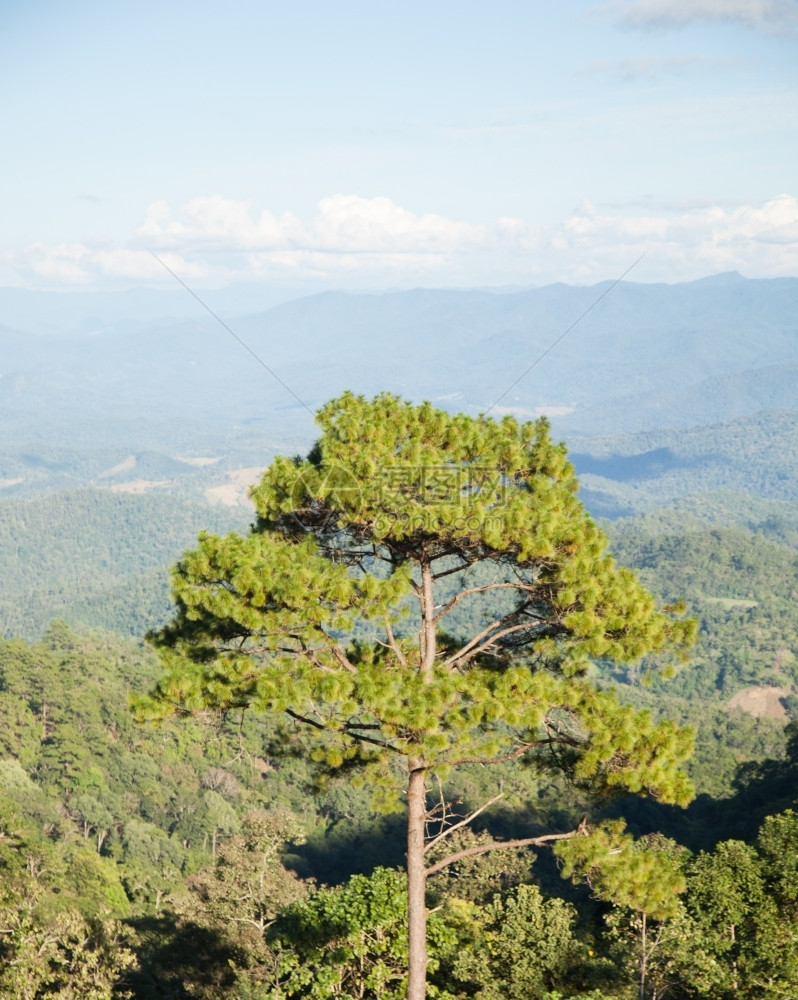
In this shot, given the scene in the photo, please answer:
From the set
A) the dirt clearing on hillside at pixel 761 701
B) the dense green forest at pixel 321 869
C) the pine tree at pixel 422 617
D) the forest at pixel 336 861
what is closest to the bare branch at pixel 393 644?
the pine tree at pixel 422 617

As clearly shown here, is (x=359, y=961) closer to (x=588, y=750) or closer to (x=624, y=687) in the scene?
(x=588, y=750)

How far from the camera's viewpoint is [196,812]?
5359cm

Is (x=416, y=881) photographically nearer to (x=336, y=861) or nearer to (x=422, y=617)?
(x=422, y=617)

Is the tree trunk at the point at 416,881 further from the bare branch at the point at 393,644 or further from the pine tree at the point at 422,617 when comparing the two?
the bare branch at the point at 393,644

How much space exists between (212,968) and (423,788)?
47.3 feet

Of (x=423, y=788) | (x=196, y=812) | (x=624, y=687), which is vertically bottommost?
(x=624, y=687)

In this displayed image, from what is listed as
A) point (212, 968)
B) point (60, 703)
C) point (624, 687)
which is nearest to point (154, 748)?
point (60, 703)

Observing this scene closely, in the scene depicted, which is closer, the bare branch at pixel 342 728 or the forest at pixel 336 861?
the bare branch at pixel 342 728

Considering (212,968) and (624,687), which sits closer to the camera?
(212,968)

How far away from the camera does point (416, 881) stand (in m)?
8.82

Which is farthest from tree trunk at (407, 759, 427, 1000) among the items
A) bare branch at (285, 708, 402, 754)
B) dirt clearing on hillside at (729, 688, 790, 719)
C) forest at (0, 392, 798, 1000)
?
dirt clearing on hillside at (729, 688, 790, 719)

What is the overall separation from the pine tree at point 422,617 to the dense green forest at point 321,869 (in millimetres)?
595

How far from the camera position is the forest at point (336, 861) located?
30.8ft

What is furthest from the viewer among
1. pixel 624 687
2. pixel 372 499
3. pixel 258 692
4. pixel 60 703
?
pixel 624 687
